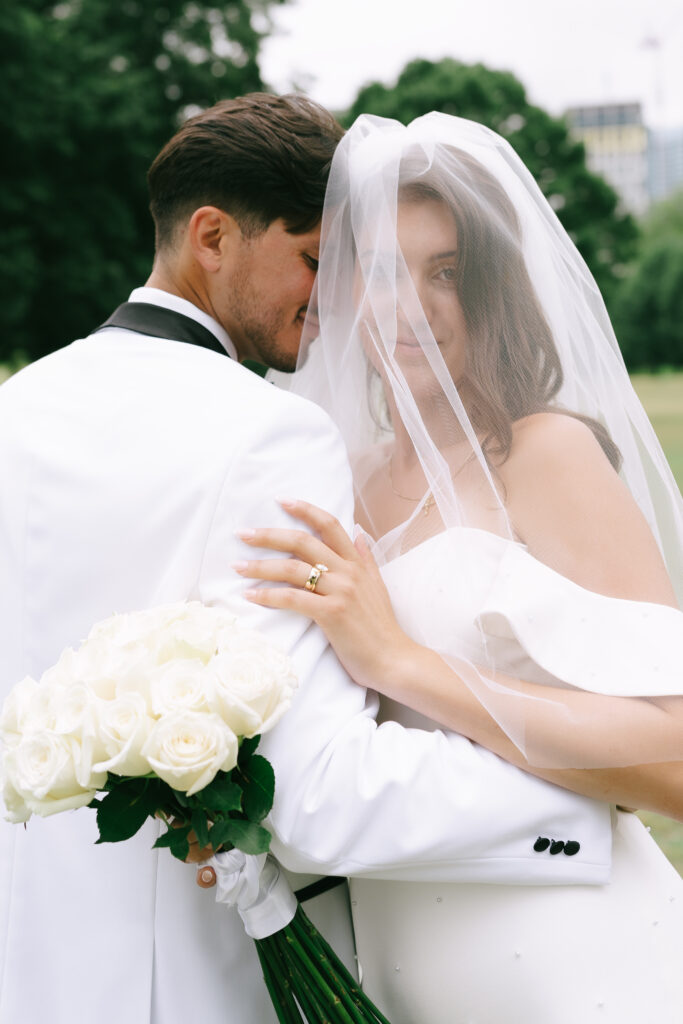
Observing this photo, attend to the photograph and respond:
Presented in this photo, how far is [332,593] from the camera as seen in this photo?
6.82ft

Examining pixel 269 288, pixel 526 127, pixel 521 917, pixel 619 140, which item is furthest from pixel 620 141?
pixel 521 917

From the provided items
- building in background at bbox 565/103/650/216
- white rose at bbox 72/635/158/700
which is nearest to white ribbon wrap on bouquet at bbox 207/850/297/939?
white rose at bbox 72/635/158/700

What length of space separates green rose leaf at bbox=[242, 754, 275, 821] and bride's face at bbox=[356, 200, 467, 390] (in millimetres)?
1031

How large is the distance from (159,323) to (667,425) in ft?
89.0

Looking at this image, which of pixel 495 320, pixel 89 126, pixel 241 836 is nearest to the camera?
pixel 241 836

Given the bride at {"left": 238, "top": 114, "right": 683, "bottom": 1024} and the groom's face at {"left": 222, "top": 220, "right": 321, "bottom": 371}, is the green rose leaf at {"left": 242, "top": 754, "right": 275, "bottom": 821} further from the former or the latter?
the groom's face at {"left": 222, "top": 220, "right": 321, "bottom": 371}

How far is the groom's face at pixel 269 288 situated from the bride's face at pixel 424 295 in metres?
0.46

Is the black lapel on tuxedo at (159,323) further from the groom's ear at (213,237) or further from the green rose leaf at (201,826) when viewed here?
the green rose leaf at (201,826)

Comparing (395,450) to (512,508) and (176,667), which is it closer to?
(512,508)

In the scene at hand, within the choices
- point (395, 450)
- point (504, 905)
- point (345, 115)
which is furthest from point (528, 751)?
point (345, 115)

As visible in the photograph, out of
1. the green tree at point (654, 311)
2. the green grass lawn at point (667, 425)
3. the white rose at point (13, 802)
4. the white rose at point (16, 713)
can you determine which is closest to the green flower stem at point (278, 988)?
the white rose at point (13, 802)

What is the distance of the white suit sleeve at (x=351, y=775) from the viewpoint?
189 cm

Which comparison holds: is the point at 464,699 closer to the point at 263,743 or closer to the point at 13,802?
the point at 263,743

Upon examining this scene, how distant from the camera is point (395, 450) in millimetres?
2920
